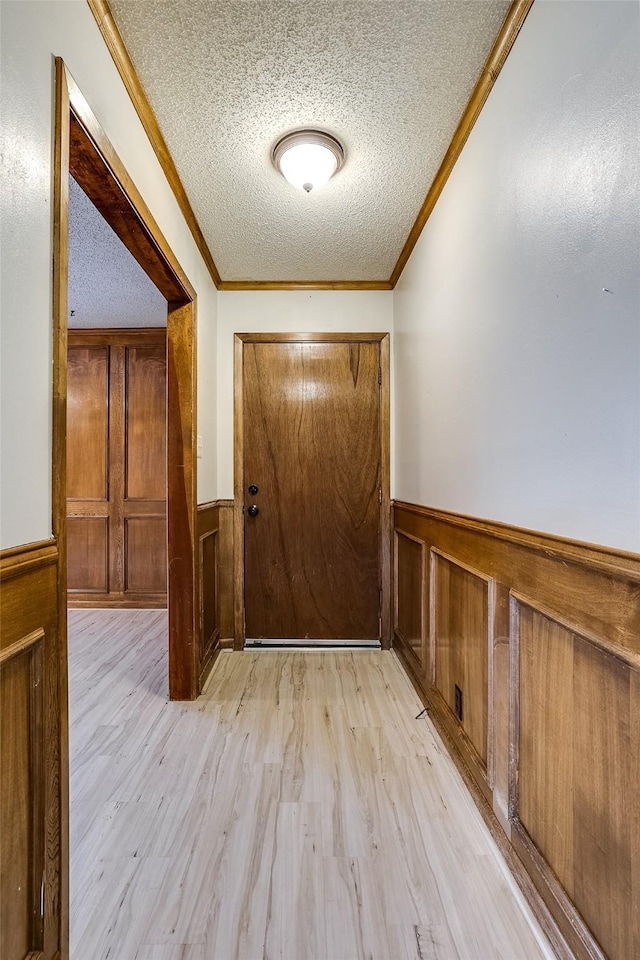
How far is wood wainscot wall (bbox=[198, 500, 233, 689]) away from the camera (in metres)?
2.50

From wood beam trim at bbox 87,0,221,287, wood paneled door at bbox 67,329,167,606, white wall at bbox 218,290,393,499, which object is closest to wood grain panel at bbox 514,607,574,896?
wood beam trim at bbox 87,0,221,287

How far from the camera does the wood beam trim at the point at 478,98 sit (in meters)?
1.23

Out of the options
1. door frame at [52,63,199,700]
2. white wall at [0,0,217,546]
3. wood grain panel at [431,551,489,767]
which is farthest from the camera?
wood grain panel at [431,551,489,767]

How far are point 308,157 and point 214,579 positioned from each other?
2.20 meters

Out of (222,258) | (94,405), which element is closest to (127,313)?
(94,405)

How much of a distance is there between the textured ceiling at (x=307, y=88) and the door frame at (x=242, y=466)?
0.79 metres

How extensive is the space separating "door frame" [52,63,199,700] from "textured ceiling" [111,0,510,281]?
1.16 ft

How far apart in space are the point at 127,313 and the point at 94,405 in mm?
846

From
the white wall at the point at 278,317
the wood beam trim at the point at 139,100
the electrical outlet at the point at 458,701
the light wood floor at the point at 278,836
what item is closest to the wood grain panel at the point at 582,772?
the light wood floor at the point at 278,836

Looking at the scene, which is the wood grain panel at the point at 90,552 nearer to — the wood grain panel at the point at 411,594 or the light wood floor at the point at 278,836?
the light wood floor at the point at 278,836

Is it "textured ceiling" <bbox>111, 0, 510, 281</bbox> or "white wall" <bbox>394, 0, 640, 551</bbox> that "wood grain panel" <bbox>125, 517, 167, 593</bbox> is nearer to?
"textured ceiling" <bbox>111, 0, 510, 281</bbox>

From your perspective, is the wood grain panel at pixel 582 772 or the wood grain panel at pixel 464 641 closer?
the wood grain panel at pixel 582 772

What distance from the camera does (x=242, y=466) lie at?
2.97 metres

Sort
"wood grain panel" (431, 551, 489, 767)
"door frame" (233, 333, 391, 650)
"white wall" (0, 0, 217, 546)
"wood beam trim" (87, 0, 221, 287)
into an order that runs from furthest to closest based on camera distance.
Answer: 1. "door frame" (233, 333, 391, 650)
2. "wood grain panel" (431, 551, 489, 767)
3. "wood beam trim" (87, 0, 221, 287)
4. "white wall" (0, 0, 217, 546)
